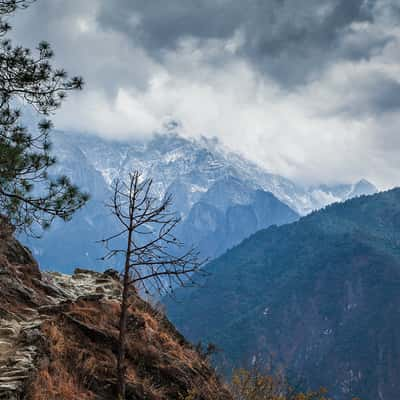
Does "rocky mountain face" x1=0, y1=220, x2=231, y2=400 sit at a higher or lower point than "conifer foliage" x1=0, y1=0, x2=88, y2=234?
lower

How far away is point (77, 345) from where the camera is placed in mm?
12477

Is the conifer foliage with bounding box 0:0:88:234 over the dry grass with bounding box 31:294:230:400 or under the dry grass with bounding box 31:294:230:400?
over

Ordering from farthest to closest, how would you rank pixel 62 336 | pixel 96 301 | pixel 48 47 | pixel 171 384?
pixel 96 301 → pixel 48 47 → pixel 171 384 → pixel 62 336

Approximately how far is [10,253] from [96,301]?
4.13 meters

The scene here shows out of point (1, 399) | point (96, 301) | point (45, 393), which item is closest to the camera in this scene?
point (1, 399)

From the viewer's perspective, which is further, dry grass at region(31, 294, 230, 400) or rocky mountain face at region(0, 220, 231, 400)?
dry grass at region(31, 294, 230, 400)

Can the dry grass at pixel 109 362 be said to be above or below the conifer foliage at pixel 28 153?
below

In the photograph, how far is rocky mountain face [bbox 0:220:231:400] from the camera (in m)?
10.6

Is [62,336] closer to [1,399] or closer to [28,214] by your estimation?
[1,399]

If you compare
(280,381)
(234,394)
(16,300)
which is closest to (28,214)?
(16,300)

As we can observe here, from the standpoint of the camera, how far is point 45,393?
32.6ft

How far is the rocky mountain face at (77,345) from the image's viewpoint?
10578 mm

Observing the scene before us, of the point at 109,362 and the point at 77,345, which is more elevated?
the point at 77,345

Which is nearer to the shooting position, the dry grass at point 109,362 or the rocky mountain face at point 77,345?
the rocky mountain face at point 77,345
